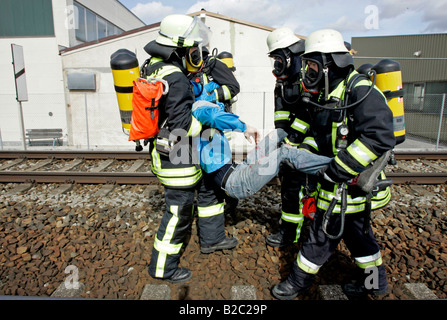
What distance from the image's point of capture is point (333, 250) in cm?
292

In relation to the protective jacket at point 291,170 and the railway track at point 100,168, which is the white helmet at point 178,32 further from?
the railway track at point 100,168

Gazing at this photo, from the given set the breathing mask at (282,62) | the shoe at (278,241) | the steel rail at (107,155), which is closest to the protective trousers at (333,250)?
the shoe at (278,241)

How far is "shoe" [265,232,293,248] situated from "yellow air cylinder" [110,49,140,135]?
93.1 inches

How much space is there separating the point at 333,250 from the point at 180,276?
5.56ft

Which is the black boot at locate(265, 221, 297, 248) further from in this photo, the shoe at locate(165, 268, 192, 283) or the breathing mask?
the breathing mask

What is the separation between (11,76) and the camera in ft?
46.5

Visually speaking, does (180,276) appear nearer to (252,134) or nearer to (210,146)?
(210,146)

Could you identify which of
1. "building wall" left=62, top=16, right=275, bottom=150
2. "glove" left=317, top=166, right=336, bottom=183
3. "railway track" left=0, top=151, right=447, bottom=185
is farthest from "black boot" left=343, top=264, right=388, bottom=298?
"building wall" left=62, top=16, right=275, bottom=150

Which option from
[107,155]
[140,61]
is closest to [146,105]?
[107,155]

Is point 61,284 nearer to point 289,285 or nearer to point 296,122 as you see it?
point 289,285

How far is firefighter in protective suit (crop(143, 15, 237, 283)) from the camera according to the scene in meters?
2.91

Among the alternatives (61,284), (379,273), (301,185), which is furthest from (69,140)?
(379,273)

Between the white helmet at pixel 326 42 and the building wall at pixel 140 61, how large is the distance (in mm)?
8372

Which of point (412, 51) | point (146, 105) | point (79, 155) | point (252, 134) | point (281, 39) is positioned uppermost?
point (412, 51)
